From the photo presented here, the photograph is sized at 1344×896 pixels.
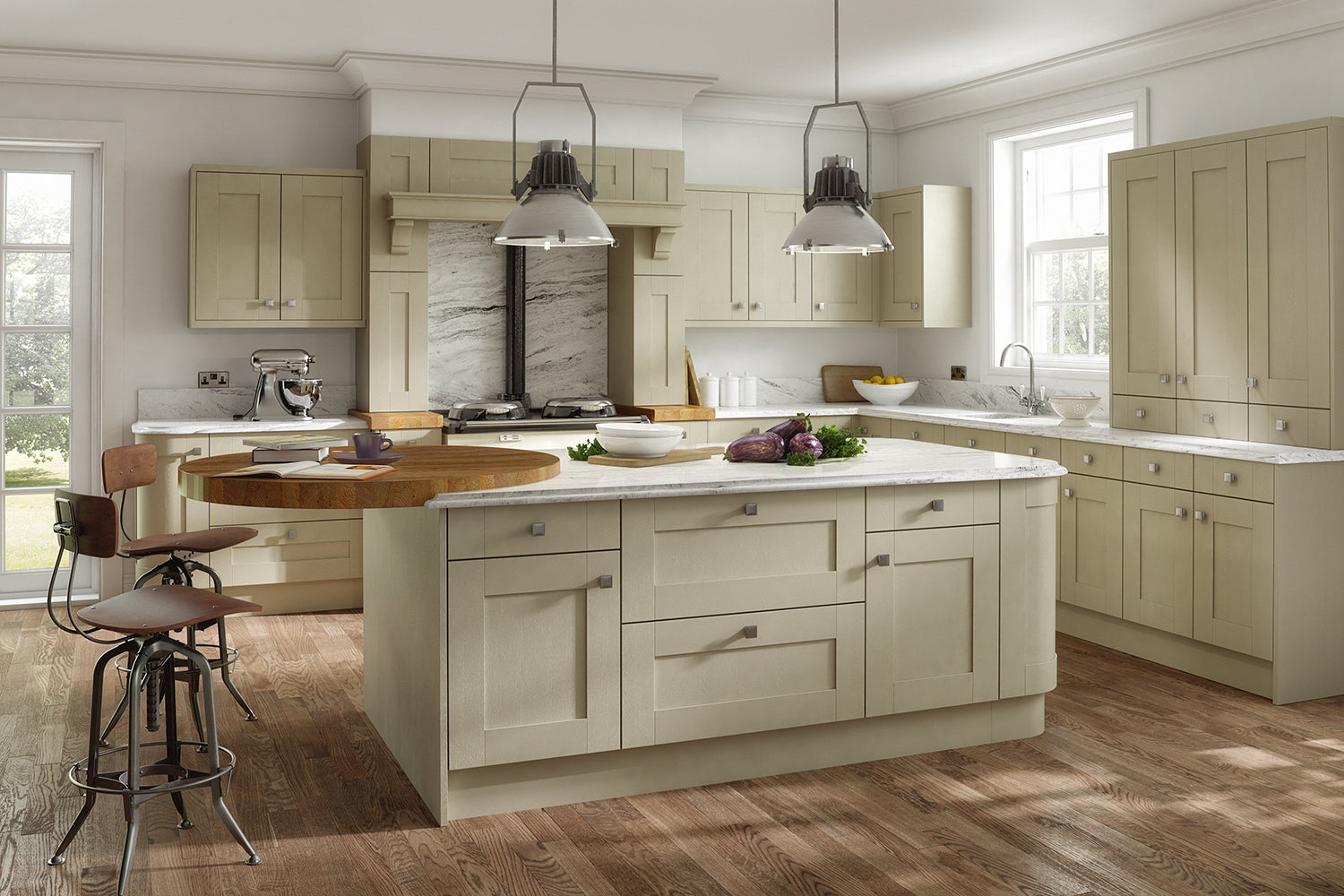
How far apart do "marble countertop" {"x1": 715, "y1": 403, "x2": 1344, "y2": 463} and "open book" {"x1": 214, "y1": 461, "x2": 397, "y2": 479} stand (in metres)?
1.97

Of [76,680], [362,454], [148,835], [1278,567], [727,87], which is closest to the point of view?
[148,835]

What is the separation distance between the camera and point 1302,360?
441cm

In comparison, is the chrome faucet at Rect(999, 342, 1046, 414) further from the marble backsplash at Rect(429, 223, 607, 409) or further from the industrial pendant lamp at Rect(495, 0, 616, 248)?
the industrial pendant lamp at Rect(495, 0, 616, 248)

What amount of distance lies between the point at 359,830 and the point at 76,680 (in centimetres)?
201

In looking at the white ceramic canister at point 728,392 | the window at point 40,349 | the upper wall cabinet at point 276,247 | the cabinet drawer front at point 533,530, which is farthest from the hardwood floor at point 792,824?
the white ceramic canister at point 728,392

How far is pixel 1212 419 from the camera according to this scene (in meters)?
4.79

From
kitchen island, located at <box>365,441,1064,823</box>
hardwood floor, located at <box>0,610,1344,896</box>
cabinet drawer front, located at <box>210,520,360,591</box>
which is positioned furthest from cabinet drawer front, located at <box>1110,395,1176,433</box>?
cabinet drawer front, located at <box>210,520,360,591</box>

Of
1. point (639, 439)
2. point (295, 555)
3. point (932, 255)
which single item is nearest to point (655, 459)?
point (639, 439)

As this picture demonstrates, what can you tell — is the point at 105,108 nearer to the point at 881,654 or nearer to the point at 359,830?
the point at 359,830

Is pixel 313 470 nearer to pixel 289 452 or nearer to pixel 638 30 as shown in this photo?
pixel 289 452

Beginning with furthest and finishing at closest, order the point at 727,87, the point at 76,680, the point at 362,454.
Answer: the point at 727,87 → the point at 76,680 → the point at 362,454

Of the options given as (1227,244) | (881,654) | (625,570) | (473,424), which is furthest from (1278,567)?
(473,424)

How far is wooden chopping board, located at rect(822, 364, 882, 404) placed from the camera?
23.8 feet

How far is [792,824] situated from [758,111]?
4.79 meters
